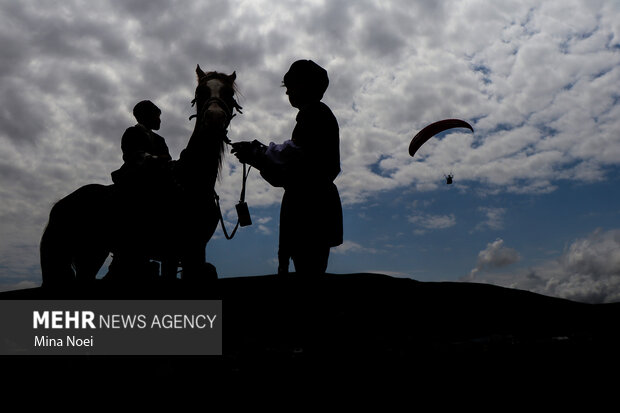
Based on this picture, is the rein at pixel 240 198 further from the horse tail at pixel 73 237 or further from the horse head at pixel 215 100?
the horse tail at pixel 73 237

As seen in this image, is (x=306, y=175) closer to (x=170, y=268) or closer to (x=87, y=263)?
(x=170, y=268)

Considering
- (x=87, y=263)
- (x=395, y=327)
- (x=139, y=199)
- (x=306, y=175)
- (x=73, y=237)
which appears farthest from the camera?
→ (x=87, y=263)

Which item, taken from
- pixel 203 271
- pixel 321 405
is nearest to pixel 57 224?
pixel 203 271

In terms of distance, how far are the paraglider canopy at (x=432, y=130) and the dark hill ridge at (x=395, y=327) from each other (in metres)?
10.9

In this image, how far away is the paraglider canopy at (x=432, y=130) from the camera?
15.0m

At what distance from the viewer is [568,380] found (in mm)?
2549

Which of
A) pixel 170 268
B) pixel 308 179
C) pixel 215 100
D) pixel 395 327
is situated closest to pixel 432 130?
pixel 215 100

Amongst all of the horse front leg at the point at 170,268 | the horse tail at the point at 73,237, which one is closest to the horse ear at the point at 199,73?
the horse tail at the point at 73,237

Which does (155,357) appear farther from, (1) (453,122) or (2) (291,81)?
(1) (453,122)

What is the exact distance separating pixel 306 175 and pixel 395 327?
1.48 metres

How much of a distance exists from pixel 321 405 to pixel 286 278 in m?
1.32

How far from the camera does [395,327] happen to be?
341cm

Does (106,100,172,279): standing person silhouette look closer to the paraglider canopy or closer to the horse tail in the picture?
the horse tail

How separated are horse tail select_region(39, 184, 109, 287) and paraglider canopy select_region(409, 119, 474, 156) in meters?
11.9
